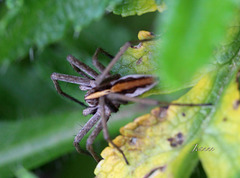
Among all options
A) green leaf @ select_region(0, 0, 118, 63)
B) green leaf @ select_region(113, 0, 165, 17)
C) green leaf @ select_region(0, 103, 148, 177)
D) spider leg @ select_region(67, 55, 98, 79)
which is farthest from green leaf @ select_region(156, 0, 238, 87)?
green leaf @ select_region(0, 103, 148, 177)

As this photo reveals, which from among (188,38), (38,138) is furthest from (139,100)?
(38,138)

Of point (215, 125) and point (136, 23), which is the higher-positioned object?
point (136, 23)

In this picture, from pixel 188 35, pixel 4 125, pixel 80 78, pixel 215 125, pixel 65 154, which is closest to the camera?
pixel 188 35

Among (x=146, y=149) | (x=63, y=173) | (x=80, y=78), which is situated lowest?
(x=63, y=173)

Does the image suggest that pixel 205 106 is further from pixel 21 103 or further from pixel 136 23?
pixel 21 103

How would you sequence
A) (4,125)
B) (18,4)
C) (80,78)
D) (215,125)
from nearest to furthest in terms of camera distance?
(215,125), (18,4), (80,78), (4,125)

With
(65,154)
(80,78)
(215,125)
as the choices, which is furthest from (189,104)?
(65,154)
